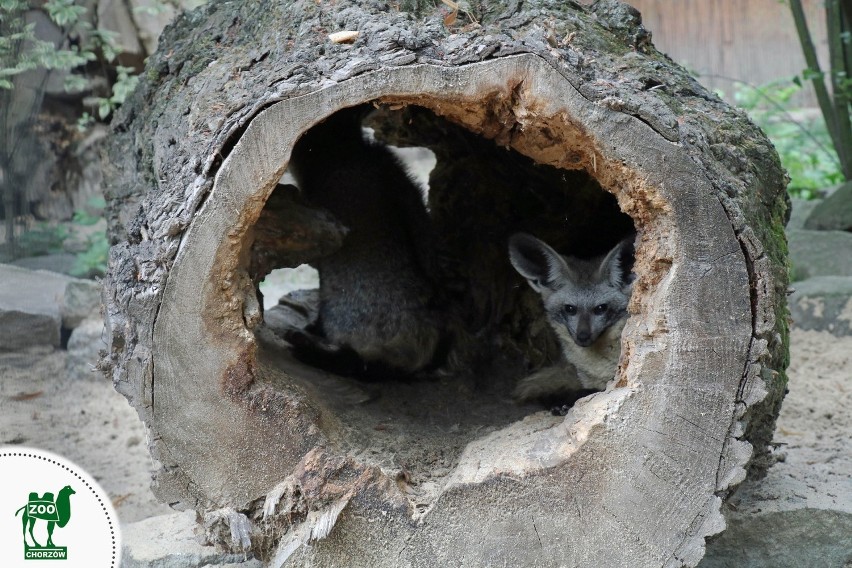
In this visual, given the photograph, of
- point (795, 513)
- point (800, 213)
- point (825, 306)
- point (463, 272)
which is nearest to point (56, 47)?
point (463, 272)

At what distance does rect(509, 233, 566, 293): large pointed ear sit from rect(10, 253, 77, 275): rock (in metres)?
2.95

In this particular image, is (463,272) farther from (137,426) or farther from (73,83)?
(73,83)

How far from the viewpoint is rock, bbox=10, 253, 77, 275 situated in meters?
5.00

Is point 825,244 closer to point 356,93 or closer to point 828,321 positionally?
point 828,321

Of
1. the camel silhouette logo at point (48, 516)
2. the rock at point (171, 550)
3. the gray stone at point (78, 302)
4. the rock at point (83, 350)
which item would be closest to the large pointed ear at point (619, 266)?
the rock at point (171, 550)

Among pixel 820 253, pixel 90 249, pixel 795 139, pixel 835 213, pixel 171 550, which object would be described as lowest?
pixel 171 550

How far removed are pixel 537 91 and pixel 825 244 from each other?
451 cm

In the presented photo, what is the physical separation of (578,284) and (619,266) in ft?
0.75

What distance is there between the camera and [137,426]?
510cm

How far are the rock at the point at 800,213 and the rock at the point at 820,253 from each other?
0.34m

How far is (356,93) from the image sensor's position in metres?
2.41

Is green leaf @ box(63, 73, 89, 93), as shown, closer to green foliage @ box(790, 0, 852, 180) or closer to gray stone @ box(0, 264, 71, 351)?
gray stone @ box(0, 264, 71, 351)

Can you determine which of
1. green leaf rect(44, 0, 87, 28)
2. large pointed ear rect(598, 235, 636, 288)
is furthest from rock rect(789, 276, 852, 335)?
green leaf rect(44, 0, 87, 28)

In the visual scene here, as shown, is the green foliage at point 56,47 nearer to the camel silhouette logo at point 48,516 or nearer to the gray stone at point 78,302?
the gray stone at point 78,302
